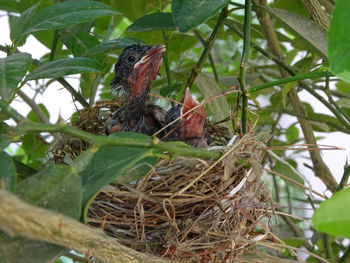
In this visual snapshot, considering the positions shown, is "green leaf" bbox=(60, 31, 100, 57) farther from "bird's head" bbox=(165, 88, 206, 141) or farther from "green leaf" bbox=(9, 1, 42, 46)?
"green leaf" bbox=(9, 1, 42, 46)

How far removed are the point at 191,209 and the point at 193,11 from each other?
1.07 ft

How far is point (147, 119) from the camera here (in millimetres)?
1166

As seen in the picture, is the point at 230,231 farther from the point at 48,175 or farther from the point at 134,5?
the point at 134,5

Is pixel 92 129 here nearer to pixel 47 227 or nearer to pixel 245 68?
pixel 245 68

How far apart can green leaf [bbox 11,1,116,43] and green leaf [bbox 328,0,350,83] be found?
0.39 meters

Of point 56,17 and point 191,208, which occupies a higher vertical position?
point 56,17

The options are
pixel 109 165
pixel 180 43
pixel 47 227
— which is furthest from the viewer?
pixel 180 43

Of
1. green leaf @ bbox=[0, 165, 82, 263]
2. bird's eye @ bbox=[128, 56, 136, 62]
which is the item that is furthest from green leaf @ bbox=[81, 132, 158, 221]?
bird's eye @ bbox=[128, 56, 136, 62]

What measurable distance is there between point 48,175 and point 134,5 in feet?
2.82

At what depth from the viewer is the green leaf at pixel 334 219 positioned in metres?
0.41

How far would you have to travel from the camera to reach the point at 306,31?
84cm

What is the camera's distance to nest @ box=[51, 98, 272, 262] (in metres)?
0.75

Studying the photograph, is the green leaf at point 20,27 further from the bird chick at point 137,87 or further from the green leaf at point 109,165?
the bird chick at point 137,87

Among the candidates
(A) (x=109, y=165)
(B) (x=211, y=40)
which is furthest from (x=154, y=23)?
(A) (x=109, y=165)
